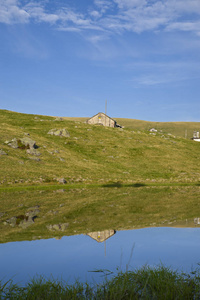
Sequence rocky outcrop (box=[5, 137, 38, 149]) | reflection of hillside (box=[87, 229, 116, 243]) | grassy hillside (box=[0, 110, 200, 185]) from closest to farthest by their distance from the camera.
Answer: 1. reflection of hillside (box=[87, 229, 116, 243])
2. grassy hillside (box=[0, 110, 200, 185])
3. rocky outcrop (box=[5, 137, 38, 149])

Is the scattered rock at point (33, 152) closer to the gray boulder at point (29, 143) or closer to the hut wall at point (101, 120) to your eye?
the gray boulder at point (29, 143)

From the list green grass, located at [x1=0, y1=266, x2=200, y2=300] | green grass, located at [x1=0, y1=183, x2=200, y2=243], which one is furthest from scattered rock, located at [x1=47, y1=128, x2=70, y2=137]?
green grass, located at [x1=0, y1=266, x2=200, y2=300]

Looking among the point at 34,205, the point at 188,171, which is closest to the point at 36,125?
the point at 188,171

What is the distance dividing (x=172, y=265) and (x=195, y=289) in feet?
8.57

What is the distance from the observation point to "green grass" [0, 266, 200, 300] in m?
7.93

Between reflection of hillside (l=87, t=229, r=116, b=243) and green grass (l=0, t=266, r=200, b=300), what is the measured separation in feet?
16.6

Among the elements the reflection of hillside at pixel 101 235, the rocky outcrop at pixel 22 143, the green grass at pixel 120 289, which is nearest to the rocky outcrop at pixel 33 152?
the rocky outcrop at pixel 22 143

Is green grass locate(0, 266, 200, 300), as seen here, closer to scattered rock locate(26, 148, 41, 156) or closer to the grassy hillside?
the grassy hillside

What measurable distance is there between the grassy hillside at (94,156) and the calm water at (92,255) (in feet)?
96.3

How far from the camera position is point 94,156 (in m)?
67.8

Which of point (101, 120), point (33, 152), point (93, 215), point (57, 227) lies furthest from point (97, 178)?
point (101, 120)

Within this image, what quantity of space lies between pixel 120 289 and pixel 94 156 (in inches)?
2351

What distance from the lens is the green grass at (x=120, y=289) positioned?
7.93 metres

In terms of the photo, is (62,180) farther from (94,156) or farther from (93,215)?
(93,215)
